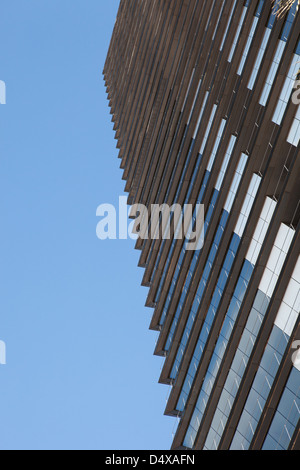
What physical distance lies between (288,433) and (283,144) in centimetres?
1426

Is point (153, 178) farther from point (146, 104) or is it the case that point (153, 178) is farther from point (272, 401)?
point (272, 401)

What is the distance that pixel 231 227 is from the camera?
37.3 metres

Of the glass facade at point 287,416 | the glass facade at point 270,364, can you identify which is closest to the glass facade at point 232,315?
the glass facade at point 270,364

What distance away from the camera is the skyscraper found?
29562 millimetres

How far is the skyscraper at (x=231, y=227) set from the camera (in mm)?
29562

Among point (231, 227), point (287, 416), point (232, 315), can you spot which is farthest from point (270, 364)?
point (231, 227)

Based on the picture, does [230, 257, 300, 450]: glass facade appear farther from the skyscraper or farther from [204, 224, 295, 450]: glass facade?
[204, 224, 295, 450]: glass facade

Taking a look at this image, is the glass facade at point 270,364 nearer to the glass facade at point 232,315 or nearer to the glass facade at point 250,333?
the glass facade at point 250,333

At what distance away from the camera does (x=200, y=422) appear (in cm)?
3944

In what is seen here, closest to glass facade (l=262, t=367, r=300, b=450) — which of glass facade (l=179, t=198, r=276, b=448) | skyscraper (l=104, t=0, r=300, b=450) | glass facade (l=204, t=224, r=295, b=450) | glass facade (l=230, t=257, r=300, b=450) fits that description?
skyscraper (l=104, t=0, r=300, b=450)

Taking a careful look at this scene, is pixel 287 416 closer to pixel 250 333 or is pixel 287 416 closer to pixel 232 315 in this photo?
pixel 250 333

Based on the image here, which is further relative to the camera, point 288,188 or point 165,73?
point 165,73
